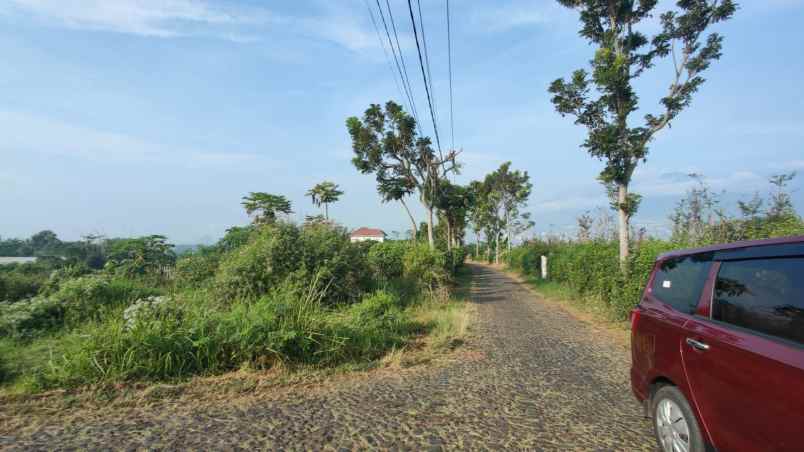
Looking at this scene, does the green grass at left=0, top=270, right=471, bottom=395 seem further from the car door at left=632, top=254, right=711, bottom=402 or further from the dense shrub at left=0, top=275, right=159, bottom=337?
the car door at left=632, top=254, right=711, bottom=402

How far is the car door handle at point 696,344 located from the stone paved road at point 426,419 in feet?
4.35

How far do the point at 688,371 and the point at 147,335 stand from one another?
18.3 feet

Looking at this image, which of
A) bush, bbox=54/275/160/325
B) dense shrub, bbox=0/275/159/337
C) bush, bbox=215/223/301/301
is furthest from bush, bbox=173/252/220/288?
bush, bbox=215/223/301/301

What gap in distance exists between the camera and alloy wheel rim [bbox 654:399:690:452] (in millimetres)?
2434

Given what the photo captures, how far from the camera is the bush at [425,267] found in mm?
13180

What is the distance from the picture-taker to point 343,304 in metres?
8.25

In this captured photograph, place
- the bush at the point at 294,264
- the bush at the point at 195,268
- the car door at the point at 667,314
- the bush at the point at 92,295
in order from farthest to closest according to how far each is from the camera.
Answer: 1. the bush at the point at 195,268
2. the bush at the point at 294,264
3. the bush at the point at 92,295
4. the car door at the point at 667,314

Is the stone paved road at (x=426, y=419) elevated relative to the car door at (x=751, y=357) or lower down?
lower down

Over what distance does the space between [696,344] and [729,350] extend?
27cm

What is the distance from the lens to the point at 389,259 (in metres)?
14.6

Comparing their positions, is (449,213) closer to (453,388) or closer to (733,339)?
(453,388)

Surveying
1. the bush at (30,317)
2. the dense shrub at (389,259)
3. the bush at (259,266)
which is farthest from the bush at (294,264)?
the dense shrub at (389,259)

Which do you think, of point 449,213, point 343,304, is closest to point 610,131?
point 343,304

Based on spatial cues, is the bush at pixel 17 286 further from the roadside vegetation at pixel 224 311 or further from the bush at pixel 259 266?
the bush at pixel 259 266
